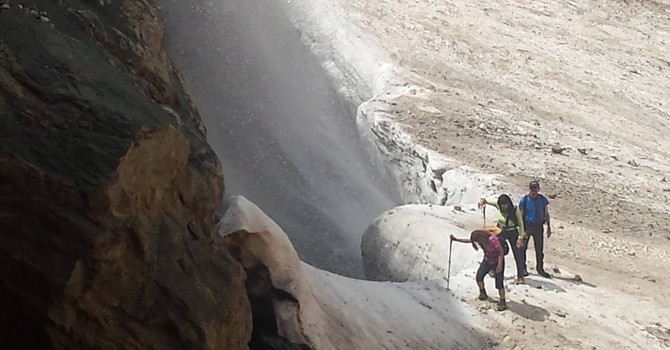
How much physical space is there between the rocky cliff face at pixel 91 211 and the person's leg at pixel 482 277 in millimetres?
4575

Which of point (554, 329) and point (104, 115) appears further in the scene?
point (554, 329)

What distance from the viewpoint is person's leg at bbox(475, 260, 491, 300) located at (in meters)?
9.66

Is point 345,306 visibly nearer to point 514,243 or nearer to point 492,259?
point 492,259

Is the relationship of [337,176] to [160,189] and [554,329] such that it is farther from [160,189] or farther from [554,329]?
[160,189]

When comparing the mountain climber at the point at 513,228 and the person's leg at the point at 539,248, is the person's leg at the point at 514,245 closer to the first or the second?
the mountain climber at the point at 513,228

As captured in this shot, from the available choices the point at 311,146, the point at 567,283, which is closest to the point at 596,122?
the point at 311,146

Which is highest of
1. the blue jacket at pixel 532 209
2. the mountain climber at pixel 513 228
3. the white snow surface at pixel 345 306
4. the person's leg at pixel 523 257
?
the blue jacket at pixel 532 209

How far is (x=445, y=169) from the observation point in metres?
14.9

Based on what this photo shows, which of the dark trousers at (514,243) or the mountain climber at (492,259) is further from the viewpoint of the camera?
the dark trousers at (514,243)

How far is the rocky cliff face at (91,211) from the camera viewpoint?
4.30 meters

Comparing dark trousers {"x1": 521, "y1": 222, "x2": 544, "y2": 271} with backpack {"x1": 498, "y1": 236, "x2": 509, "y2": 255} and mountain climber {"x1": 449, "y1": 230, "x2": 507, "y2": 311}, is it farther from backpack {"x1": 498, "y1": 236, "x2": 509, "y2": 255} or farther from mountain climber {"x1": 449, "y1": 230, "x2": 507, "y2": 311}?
mountain climber {"x1": 449, "y1": 230, "x2": 507, "y2": 311}

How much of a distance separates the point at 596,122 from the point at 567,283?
782cm

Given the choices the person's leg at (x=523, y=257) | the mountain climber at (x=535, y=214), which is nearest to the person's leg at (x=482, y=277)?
the person's leg at (x=523, y=257)

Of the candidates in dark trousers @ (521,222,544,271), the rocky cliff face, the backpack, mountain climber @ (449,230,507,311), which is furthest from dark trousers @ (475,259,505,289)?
the rocky cliff face
